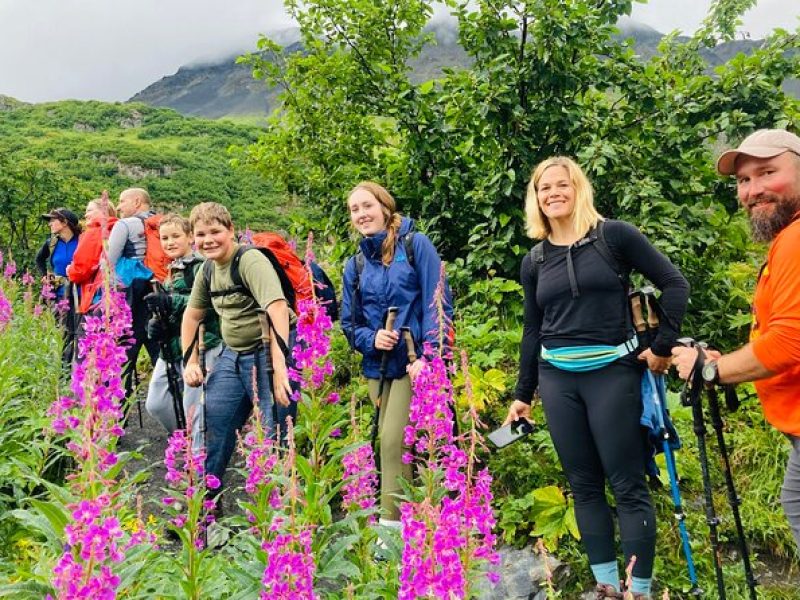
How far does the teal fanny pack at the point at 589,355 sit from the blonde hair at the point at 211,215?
2406 mm

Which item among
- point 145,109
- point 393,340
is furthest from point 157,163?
point 393,340

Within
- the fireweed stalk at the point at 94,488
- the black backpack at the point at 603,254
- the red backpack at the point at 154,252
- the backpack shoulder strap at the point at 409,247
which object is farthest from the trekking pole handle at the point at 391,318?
the red backpack at the point at 154,252

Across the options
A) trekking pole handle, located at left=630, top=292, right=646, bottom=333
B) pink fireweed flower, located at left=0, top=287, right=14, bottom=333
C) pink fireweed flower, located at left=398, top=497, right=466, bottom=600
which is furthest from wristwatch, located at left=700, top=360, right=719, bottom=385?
pink fireweed flower, located at left=0, top=287, right=14, bottom=333

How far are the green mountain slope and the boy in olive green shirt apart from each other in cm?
1293

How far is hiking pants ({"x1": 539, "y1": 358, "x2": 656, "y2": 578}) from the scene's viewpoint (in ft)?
10.3

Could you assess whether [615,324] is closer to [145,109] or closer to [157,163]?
[157,163]

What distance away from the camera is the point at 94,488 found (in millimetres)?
2432

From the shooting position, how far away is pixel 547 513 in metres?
4.26

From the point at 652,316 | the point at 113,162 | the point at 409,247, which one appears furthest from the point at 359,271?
the point at 113,162

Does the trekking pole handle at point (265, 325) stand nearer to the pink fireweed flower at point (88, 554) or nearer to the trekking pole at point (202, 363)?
the trekking pole at point (202, 363)

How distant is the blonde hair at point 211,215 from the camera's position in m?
4.18

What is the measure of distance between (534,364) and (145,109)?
130184mm

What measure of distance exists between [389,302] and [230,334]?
1176 millimetres

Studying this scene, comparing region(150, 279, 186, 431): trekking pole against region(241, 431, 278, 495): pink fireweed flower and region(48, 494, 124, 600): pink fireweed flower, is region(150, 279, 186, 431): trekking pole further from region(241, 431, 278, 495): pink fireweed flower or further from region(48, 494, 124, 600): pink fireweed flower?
region(48, 494, 124, 600): pink fireweed flower
